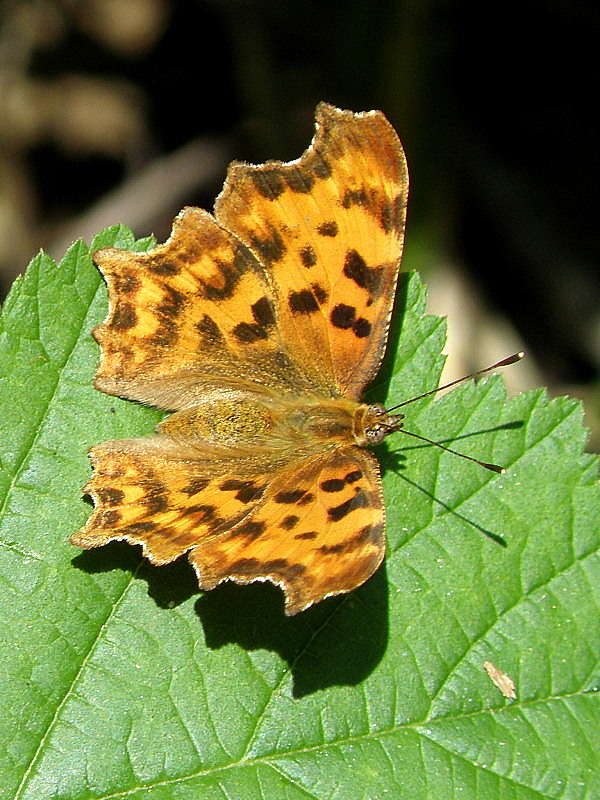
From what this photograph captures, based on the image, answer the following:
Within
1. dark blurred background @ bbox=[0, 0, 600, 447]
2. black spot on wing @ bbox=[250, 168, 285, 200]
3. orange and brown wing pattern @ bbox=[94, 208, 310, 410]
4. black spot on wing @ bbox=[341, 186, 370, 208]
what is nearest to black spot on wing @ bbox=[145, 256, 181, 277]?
orange and brown wing pattern @ bbox=[94, 208, 310, 410]

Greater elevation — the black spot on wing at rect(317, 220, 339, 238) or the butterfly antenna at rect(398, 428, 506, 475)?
Answer: the black spot on wing at rect(317, 220, 339, 238)

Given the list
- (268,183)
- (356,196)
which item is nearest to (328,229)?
(356,196)

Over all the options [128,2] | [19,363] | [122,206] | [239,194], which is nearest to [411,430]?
[239,194]

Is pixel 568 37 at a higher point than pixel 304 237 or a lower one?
higher

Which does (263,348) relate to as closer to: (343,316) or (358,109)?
(343,316)

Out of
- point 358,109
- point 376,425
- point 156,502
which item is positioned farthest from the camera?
point 358,109

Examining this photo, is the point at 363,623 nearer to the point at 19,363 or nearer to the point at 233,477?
the point at 233,477

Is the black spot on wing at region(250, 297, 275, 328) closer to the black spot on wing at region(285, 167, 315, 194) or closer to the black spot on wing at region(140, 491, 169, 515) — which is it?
the black spot on wing at region(285, 167, 315, 194)
